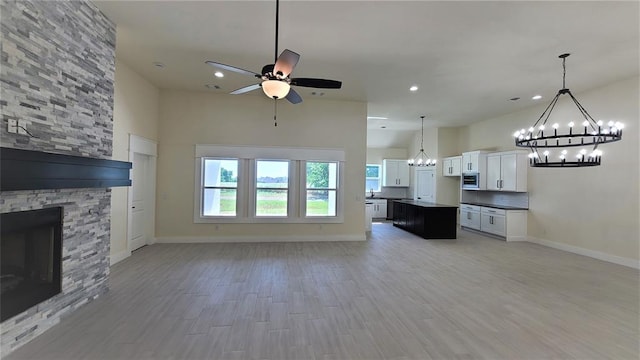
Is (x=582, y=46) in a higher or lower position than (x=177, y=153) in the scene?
higher

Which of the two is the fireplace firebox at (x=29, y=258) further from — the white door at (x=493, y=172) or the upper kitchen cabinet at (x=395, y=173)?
the upper kitchen cabinet at (x=395, y=173)

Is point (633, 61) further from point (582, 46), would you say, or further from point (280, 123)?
point (280, 123)

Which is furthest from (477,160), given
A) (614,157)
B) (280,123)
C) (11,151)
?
(11,151)

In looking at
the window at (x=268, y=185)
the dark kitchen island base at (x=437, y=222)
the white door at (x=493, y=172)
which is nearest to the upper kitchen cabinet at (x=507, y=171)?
the white door at (x=493, y=172)

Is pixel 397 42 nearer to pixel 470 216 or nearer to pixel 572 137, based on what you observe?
pixel 572 137

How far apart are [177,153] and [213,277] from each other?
3393 millimetres

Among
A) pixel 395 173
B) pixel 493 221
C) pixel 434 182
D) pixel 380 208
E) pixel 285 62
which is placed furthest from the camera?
pixel 395 173

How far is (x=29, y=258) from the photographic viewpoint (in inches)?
103

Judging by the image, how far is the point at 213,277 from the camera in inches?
165

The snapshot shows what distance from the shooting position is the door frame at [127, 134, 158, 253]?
5.14 metres

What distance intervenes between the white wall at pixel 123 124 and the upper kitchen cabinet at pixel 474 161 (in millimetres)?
8645

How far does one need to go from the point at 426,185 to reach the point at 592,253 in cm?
517

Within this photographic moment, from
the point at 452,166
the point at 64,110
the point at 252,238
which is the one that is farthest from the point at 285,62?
the point at 452,166

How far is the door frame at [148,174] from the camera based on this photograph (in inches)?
203
